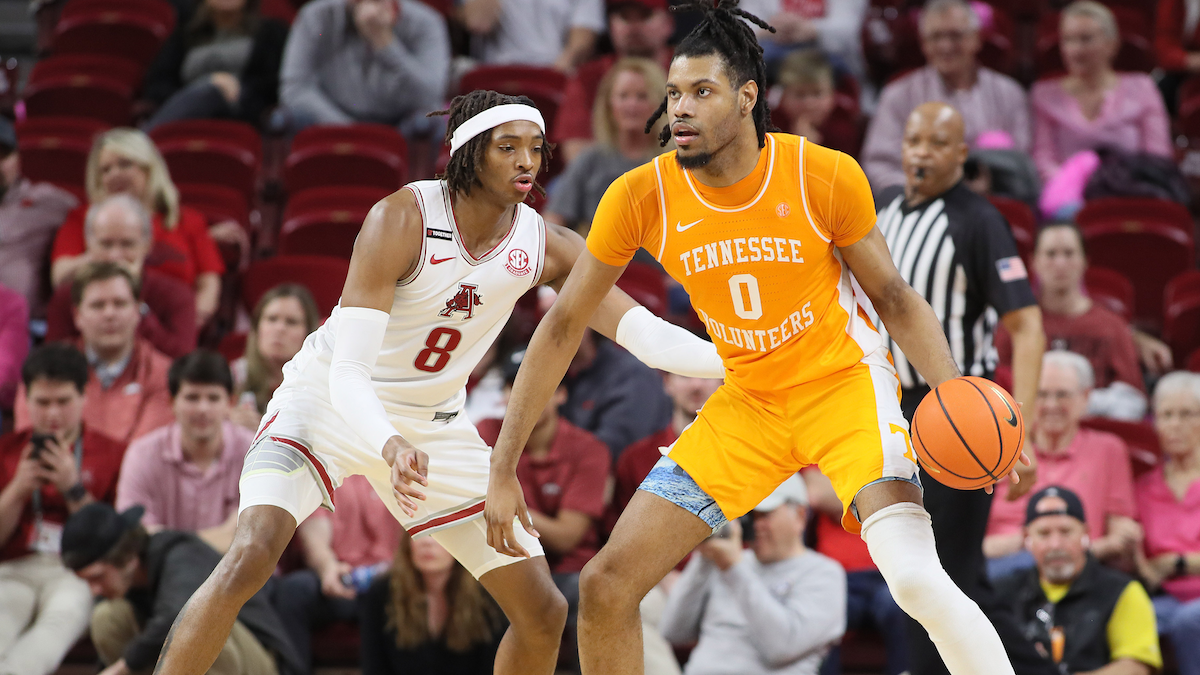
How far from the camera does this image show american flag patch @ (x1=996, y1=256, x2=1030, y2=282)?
4.61 metres

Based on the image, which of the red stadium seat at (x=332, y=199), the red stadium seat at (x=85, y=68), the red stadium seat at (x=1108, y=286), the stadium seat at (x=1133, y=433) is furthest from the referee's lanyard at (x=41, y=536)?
the red stadium seat at (x=1108, y=286)

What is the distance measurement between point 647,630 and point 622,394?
4.53 feet

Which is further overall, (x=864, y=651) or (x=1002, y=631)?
(x=864, y=651)

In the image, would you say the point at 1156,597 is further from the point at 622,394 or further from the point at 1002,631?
the point at 622,394

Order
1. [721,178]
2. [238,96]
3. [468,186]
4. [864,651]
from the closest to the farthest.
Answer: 1. [721,178]
2. [468,186]
3. [864,651]
4. [238,96]

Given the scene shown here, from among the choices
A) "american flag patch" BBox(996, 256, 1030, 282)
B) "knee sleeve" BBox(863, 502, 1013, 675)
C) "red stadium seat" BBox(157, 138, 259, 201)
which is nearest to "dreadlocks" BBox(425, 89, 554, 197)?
"knee sleeve" BBox(863, 502, 1013, 675)

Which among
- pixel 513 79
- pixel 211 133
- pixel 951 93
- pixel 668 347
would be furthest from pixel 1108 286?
pixel 211 133

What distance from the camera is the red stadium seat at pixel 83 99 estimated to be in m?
9.21

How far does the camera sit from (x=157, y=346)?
22.6 ft

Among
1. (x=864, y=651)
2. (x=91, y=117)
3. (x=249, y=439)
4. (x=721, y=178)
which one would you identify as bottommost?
(x=864, y=651)

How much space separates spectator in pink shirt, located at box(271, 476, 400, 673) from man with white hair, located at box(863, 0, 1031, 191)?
3833mm

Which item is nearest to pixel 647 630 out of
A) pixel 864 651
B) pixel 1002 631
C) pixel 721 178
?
pixel 864 651

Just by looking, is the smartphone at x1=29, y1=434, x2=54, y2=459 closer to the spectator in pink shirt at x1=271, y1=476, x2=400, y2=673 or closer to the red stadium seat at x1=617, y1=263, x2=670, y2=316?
the spectator in pink shirt at x1=271, y1=476, x2=400, y2=673

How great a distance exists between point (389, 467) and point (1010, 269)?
223 centimetres
